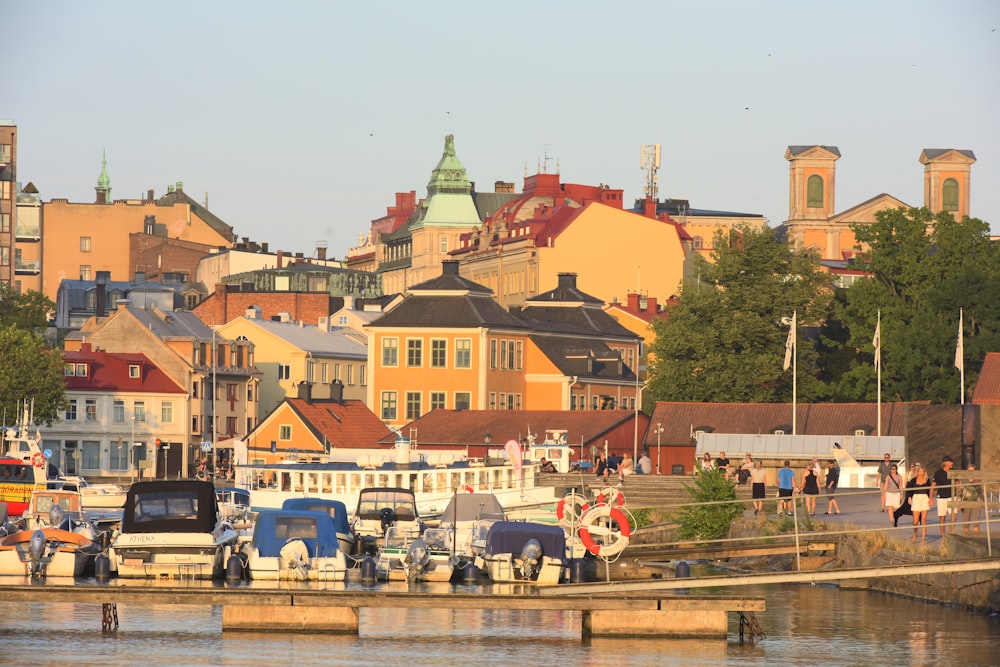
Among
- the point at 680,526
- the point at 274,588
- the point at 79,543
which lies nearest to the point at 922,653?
the point at 274,588

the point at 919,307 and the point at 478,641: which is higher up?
the point at 919,307

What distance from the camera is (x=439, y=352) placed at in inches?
4626

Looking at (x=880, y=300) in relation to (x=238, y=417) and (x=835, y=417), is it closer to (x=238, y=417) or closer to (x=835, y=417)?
(x=835, y=417)

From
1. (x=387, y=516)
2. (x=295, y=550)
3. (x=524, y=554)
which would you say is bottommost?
(x=387, y=516)

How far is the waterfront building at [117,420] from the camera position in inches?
4633

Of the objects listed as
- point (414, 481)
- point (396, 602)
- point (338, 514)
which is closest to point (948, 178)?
point (414, 481)

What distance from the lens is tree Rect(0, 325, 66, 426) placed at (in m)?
108

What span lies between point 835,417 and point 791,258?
764 inches

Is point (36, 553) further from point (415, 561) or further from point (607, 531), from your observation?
point (607, 531)

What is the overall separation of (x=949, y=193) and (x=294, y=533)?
5745 inches

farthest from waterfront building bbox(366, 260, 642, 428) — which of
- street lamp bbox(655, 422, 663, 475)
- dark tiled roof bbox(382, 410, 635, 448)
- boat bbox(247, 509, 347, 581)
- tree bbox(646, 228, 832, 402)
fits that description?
boat bbox(247, 509, 347, 581)

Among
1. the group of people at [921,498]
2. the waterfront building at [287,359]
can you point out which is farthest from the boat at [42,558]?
the waterfront building at [287,359]

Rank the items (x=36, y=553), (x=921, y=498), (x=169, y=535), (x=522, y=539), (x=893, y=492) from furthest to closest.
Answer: (x=893, y=492)
(x=921, y=498)
(x=522, y=539)
(x=169, y=535)
(x=36, y=553)

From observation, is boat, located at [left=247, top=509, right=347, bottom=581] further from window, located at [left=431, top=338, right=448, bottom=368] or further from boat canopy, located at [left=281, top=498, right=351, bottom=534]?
window, located at [left=431, top=338, right=448, bottom=368]
